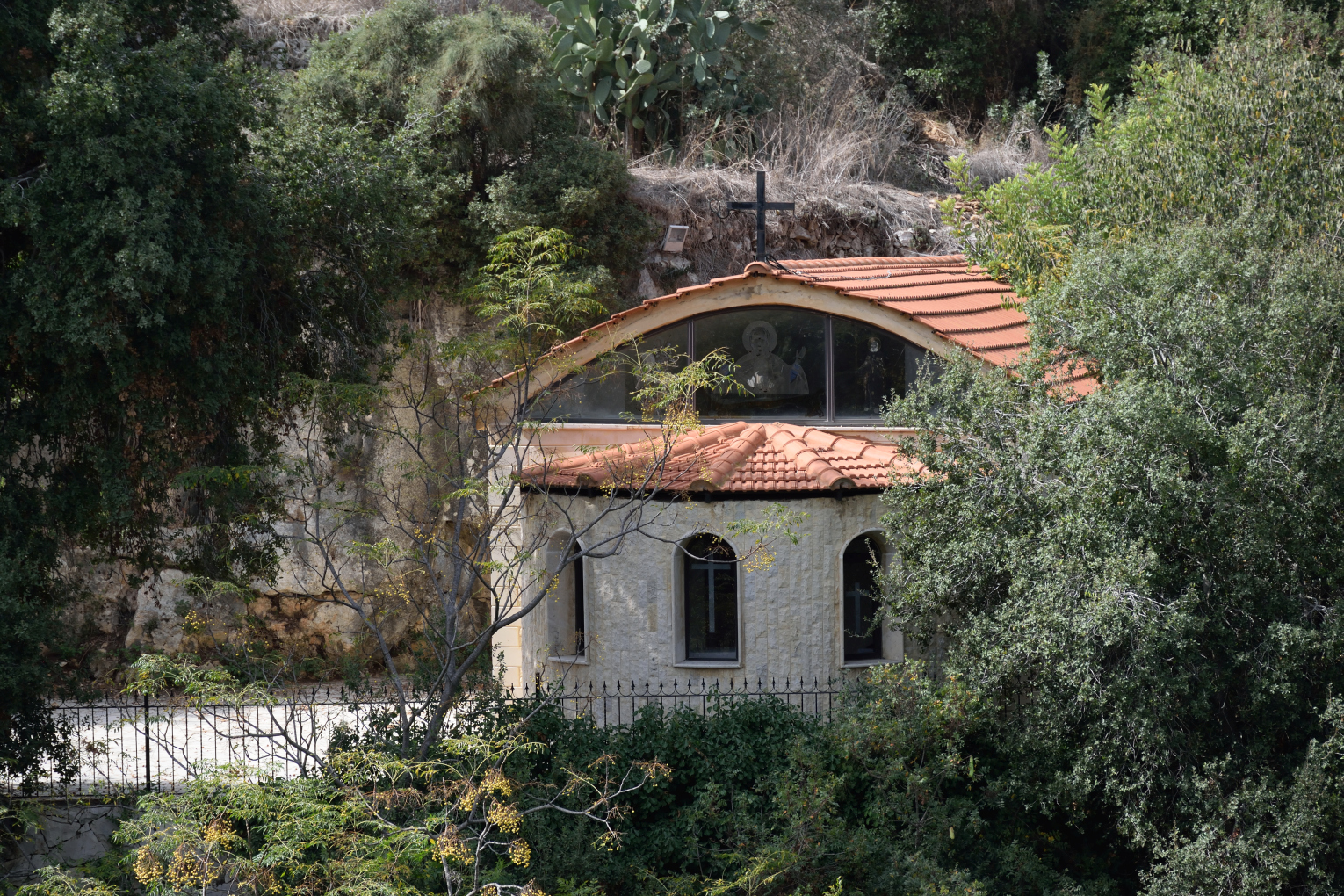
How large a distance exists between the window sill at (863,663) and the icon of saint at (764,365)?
3774 millimetres

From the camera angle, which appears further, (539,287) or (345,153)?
(345,153)

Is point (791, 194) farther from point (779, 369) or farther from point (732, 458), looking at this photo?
point (732, 458)

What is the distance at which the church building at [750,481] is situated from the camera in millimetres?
13680

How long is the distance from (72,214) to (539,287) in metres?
5.01

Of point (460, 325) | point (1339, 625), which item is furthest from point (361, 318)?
point (1339, 625)

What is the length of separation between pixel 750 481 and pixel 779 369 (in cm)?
247

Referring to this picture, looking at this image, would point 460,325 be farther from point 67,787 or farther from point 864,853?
point 864,853

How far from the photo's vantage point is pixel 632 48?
74.8 ft

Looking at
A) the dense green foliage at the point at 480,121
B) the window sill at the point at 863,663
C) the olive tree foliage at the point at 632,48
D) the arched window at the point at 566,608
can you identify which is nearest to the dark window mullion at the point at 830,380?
the window sill at the point at 863,663

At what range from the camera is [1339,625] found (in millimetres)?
10398

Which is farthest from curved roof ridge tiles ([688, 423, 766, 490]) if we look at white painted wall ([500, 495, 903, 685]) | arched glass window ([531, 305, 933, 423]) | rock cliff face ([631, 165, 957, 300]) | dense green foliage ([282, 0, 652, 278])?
rock cliff face ([631, 165, 957, 300])

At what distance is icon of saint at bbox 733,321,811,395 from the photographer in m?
15.4

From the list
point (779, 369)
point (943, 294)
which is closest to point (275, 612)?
point (779, 369)

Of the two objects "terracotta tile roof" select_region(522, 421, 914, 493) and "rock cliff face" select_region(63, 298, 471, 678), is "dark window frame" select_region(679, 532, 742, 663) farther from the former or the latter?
"rock cliff face" select_region(63, 298, 471, 678)
